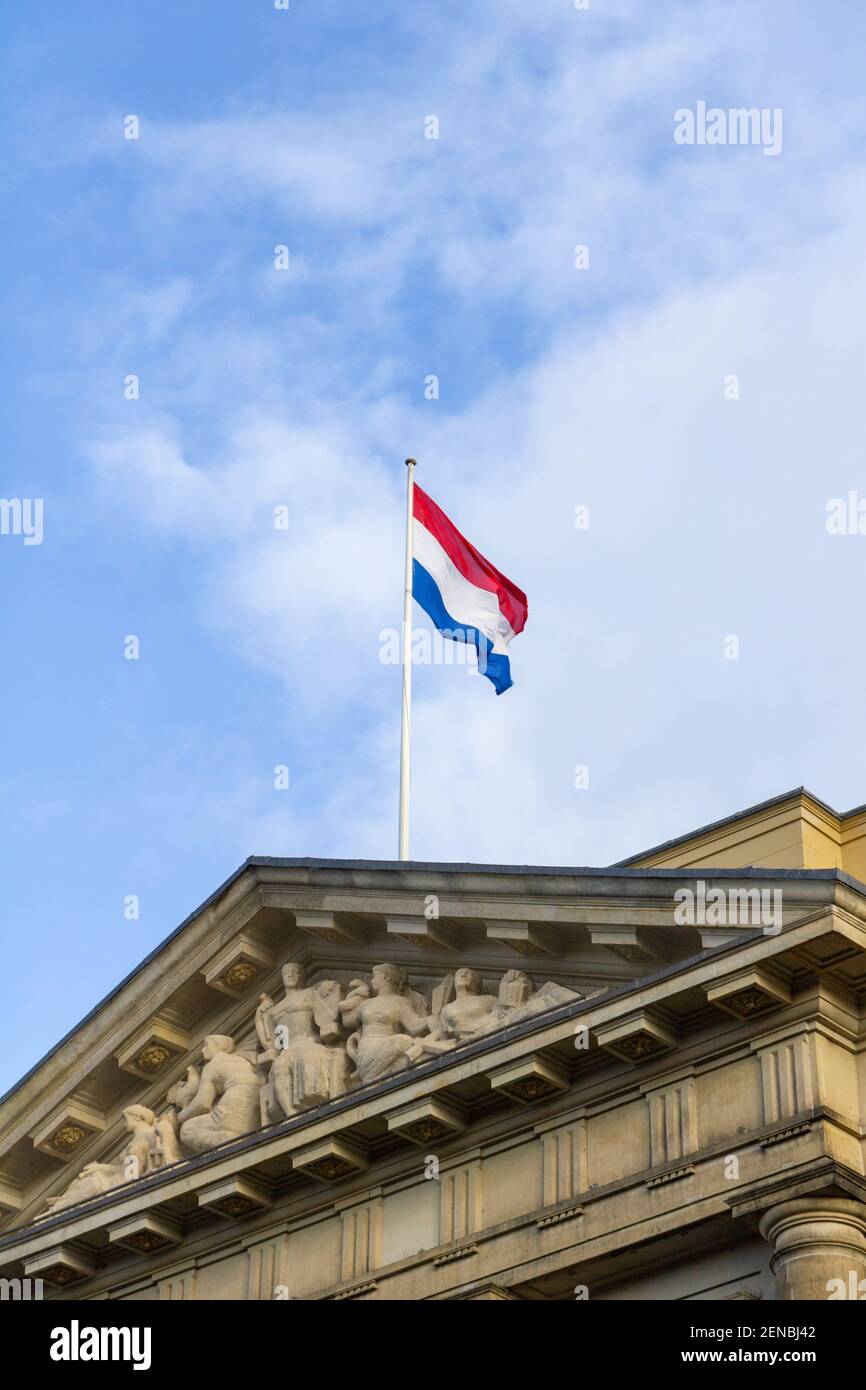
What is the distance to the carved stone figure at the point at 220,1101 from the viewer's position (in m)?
28.4

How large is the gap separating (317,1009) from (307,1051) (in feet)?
2.19

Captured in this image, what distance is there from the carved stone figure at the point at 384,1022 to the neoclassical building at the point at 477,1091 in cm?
3

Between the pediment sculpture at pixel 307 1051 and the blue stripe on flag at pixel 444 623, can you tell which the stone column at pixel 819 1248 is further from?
the blue stripe on flag at pixel 444 623

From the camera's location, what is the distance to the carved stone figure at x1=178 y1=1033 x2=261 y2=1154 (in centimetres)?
2836

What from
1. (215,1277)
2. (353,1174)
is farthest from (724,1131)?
(215,1277)

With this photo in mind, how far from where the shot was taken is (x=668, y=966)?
2466 centimetres

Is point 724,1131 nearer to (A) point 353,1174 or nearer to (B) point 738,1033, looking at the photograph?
(B) point 738,1033

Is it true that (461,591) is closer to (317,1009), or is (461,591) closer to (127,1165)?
(317,1009)

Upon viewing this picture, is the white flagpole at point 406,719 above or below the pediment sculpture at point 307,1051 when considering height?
above

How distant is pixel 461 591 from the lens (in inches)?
1329

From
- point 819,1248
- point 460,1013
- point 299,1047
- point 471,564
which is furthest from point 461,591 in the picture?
point 819,1248

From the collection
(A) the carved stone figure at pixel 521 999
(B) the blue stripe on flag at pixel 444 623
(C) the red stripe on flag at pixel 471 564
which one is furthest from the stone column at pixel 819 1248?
(C) the red stripe on flag at pixel 471 564
